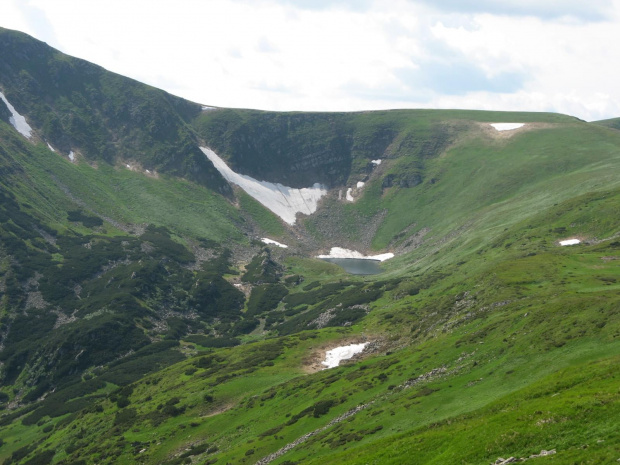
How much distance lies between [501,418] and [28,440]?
3323 inches

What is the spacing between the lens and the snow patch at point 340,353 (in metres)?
86.0

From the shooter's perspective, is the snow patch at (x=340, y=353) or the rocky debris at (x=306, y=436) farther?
the snow patch at (x=340, y=353)

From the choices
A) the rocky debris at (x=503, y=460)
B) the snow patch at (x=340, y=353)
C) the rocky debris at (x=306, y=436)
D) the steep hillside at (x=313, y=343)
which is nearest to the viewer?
the rocky debris at (x=503, y=460)

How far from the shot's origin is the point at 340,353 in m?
88.6

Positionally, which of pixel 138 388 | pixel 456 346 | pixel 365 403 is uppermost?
pixel 456 346

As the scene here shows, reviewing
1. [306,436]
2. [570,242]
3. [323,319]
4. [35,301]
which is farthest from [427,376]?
[35,301]

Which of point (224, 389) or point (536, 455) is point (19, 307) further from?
point (536, 455)

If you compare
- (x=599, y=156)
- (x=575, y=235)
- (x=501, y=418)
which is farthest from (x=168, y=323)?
(x=599, y=156)

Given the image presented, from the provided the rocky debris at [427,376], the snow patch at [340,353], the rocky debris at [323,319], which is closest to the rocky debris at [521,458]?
the rocky debris at [427,376]

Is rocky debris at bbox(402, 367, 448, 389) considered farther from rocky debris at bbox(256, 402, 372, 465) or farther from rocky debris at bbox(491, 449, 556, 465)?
rocky debris at bbox(491, 449, 556, 465)

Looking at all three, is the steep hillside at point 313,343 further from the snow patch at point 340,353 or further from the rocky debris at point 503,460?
the snow patch at point 340,353

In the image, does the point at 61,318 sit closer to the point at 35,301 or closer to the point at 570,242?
the point at 35,301

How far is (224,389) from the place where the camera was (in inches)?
3059

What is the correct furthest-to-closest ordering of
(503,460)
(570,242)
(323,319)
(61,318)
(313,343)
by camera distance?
(61,318) → (323,319) → (570,242) → (313,343) → (503,460)
